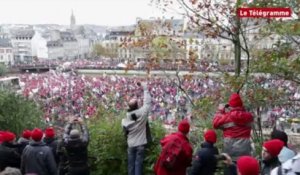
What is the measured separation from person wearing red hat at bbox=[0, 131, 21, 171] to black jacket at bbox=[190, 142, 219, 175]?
218 cm

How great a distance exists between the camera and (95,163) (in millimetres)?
7520

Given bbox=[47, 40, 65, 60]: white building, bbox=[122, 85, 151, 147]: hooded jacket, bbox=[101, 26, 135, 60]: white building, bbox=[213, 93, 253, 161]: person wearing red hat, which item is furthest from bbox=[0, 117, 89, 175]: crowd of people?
bbox=[47, 40, 65, 60]: white building

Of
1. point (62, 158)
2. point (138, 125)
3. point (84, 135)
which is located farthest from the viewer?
point (138, 125)

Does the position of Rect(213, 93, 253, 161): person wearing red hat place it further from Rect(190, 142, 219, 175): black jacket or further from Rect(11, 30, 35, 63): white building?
Rect(11, 30, 35, 63): white building

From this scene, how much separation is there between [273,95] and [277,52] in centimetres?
61

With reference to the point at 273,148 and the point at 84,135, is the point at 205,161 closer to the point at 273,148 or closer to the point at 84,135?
the point at 273,148

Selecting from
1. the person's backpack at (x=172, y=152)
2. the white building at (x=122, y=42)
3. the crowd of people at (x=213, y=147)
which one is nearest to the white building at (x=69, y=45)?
the white building at (x=122, y=42)

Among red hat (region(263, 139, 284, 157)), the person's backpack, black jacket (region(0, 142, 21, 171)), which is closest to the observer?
red hat (region(263, 139, 284, 157))

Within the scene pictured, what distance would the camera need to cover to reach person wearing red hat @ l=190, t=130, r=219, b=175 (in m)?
5.28

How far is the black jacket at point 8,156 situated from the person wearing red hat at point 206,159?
2161 mm

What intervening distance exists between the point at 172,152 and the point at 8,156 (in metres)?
2.04

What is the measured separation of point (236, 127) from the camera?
5516 millimetres

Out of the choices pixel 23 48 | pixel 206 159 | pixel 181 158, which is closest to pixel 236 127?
pixel 206 159

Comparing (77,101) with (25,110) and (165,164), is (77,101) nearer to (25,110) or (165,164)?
(25,110)
